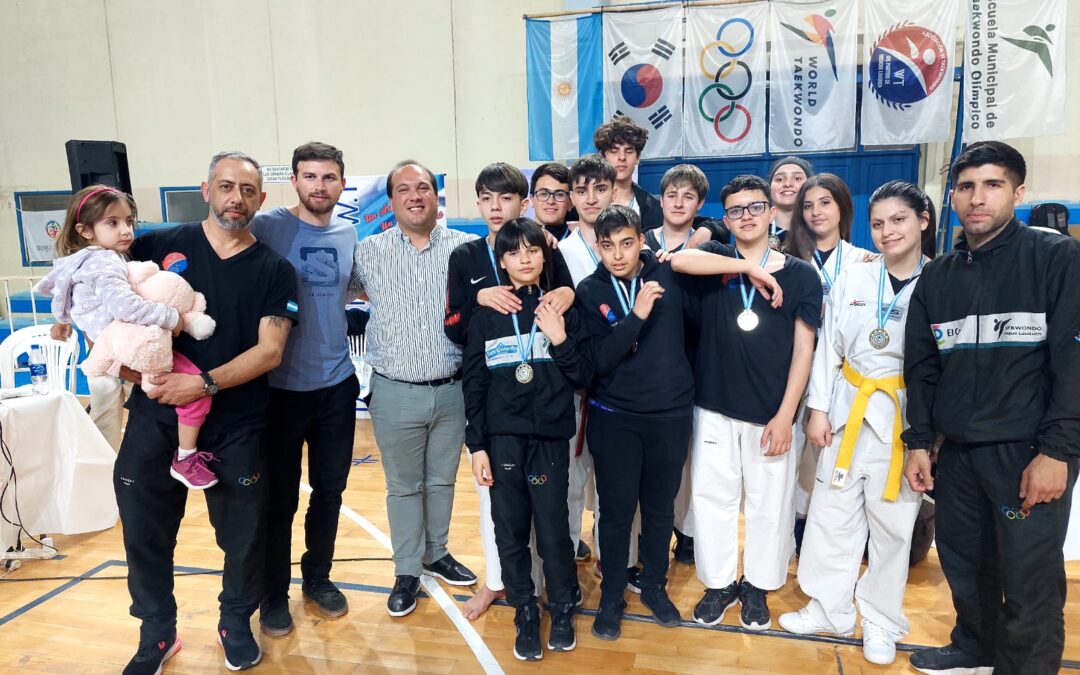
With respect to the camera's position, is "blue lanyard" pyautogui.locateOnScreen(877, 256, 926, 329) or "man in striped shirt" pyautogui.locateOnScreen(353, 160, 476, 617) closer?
"blue lanyard" pyautogui.locateOnScreen(877, 256, 926, 329)

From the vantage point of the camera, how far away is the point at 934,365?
2182mm

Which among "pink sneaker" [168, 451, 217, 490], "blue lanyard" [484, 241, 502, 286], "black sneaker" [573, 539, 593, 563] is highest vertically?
"blue lanyard" [484, 241, 502, 286]

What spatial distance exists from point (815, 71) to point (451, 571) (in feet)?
19.4

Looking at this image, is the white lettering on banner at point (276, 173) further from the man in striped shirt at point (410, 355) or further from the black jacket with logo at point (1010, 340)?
the black jacket with logo at point (1010, 340)

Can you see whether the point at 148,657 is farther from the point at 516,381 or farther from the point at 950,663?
the point at 950,663

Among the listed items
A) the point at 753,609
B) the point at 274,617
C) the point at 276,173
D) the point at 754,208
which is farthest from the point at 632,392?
the point at 276,173

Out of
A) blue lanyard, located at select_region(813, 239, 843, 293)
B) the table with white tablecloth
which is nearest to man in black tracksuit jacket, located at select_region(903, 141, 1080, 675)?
blue lanyard, located at select_region(813, 239, 843, 293)

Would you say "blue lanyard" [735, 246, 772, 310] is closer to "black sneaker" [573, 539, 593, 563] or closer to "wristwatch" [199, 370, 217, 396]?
"black sneaker" [573, 539, 593, 563]

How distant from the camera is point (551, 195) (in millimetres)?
2783

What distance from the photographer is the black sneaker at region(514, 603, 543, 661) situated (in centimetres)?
246

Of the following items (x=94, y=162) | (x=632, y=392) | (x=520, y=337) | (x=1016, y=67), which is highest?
(x=1016, y=67)

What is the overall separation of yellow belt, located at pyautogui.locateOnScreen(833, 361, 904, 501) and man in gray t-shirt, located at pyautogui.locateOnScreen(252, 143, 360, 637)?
198cm

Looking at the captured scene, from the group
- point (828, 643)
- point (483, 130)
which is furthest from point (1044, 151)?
point (828, 643)

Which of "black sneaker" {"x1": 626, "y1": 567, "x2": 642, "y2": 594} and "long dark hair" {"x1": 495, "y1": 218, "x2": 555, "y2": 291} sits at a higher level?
"long dark hair" {"x1": 495, "y1": 218, "x2": 555, "y2": 291}
